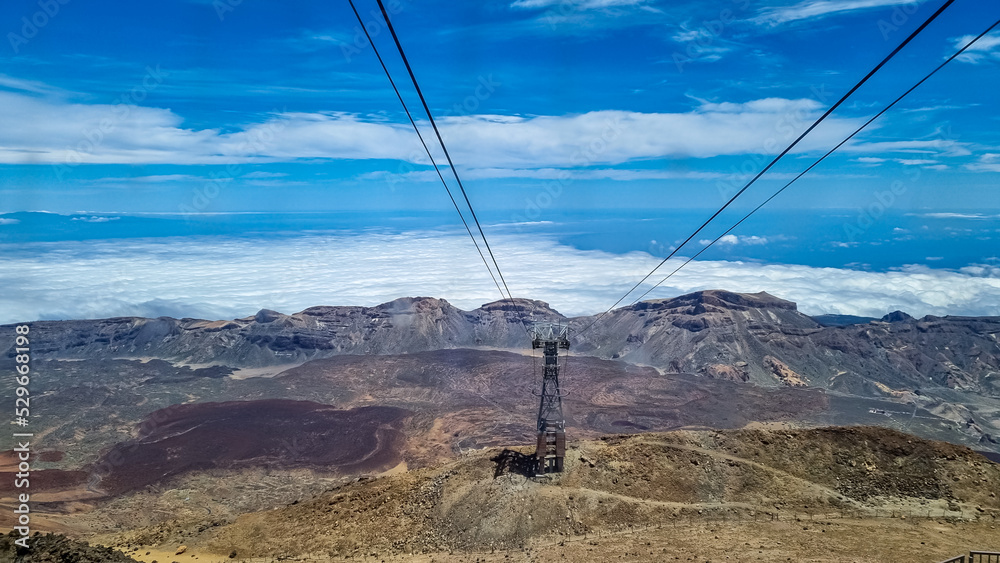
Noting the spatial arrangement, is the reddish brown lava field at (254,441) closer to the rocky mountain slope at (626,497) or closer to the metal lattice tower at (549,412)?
Result: the rocky mountain slope at (626,497)

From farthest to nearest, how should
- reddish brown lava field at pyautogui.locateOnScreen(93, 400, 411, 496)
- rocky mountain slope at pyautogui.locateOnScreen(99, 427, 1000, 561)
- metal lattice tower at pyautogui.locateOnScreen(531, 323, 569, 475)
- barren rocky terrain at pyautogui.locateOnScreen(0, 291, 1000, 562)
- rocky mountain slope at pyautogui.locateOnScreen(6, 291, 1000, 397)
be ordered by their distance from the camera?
rocky mountain slope at pyautogui.locateOnScreen(6, 291, 1000, 397)
reddish brown lava field at pyautogui.locateOnScreen(93, 400, 411, 496)
metal lattice tower at pyautogui.locateOnScreen(531, 323, 569, 475)
barren rocky terrain at pyautogui.locateOnScreen(0, 291, 1000, 562)
rocky mountain slope at pyautogui.locateOnScreen(99, 427, 1000, 561)

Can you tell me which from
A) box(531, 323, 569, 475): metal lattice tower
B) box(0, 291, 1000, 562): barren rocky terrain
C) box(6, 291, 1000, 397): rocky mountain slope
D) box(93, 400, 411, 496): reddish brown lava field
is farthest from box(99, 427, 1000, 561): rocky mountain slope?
box(6, 291, 1000, 397): rocky mountain slope

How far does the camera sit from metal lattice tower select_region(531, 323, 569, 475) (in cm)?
2808

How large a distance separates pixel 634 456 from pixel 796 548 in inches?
380

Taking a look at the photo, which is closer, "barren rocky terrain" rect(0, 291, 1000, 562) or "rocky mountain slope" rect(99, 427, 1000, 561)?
"rocky mountain slope" rect(99, 427, 1000, 561)

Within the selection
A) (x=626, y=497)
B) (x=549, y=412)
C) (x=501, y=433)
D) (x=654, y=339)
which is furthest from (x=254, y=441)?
(x=654, y=339)

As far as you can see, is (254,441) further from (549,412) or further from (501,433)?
(549,412)

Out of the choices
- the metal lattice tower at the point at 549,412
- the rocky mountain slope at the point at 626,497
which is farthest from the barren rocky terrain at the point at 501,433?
the metal lattice tower at the point at 549,412

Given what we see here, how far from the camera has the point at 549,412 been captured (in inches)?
1173

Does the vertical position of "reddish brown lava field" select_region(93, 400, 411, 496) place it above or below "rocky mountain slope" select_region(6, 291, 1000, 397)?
below

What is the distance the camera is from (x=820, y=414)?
6294cm

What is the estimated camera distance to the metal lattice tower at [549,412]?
28.1 meters

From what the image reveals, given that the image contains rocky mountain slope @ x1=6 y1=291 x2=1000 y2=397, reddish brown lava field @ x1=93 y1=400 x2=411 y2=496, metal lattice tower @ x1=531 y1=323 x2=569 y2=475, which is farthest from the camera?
rocky mountain slope @ x1=6 y1=291 x2=1000 y2=397

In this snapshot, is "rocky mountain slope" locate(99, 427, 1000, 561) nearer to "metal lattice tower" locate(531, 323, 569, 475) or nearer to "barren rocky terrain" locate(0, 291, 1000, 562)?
"barren rocky terrain" locate(0, 291, 1000, 562)
